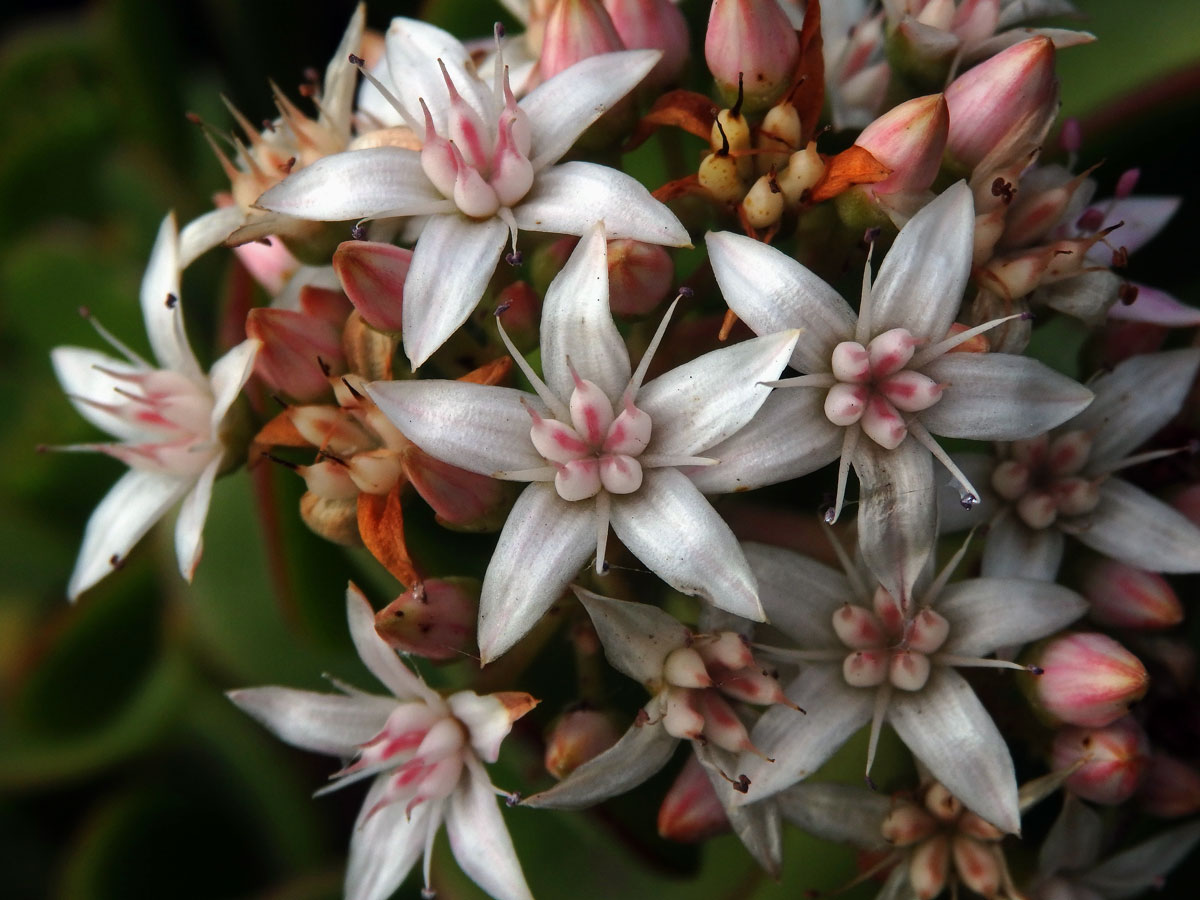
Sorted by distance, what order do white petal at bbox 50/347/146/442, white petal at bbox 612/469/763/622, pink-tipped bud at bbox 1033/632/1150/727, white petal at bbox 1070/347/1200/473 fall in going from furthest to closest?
white petal at bbox 50/347/146/442, white petal at bbox 1070/347/1200/473, pink-tipped bud at bbox 1033/632/1150/727, white petal at bbox 612/469/763/622

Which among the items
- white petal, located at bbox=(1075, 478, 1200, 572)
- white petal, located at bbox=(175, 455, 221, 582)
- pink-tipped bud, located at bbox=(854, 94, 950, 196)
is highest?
pink-tipped bud, located at bbox=(854, 94, 950, 196)

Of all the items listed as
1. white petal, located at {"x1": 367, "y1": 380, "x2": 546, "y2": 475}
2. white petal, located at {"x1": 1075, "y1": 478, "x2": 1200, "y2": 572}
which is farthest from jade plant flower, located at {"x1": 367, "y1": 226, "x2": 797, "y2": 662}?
white petal, located at {"x1": 1075, "y1": 478, "x2": 1200, "y2": 572}

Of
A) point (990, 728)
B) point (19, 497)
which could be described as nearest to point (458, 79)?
point (990, 728)

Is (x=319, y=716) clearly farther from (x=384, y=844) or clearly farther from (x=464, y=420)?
(x=464, y=420)

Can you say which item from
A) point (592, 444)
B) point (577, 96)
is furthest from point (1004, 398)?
point (577, 96)

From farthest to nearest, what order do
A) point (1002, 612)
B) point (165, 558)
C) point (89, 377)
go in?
point (165, 558) < point (89, 377) < point (1002, 612)

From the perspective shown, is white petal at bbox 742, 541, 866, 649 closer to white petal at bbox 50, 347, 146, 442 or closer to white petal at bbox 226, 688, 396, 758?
white petal at bbox 226, 688, 396, 758

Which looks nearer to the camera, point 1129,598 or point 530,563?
point 530,563

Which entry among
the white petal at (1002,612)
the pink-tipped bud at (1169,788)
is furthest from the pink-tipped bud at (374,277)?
the pink-tipped bud at (1169,788)
